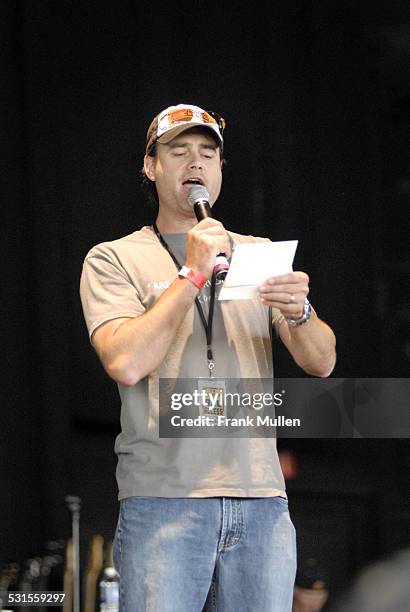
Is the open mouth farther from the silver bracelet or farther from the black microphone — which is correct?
the silver bracelet

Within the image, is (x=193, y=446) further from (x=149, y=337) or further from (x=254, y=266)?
(x=254, y=266)

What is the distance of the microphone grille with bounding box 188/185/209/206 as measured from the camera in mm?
2029

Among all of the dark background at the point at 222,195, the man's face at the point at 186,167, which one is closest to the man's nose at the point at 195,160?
the man's face at the point at 186,167

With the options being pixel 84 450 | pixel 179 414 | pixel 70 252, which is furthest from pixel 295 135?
pixel 179 414

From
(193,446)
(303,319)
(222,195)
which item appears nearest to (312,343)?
(303,319)

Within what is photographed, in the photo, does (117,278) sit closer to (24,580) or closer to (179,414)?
(179,414)

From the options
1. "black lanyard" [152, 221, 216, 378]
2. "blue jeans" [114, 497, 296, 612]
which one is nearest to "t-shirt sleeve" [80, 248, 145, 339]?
"black lanyard" [152, 221, 216, 378]

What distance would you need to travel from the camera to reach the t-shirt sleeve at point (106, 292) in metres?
1.94

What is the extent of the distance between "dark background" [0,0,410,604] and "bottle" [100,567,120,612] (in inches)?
5.0

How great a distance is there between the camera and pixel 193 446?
187cm

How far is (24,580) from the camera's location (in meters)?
2.82

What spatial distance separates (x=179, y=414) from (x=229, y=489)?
0.56 ft

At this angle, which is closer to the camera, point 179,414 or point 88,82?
point 179,414

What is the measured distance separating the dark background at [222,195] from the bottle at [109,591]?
0.42 ft
